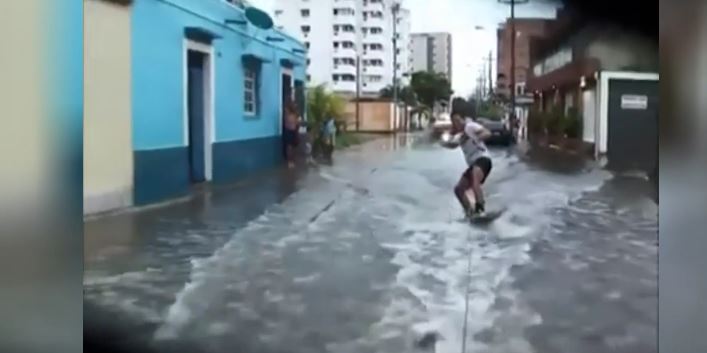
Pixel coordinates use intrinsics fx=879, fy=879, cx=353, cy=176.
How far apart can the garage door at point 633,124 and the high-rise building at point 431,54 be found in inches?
17.5

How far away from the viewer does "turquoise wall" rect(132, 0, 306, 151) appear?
239 centimetres

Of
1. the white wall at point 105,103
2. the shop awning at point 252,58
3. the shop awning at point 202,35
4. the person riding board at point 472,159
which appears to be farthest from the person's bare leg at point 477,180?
the white wall at point 105,103

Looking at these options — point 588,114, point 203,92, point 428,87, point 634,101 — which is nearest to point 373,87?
point 428,87

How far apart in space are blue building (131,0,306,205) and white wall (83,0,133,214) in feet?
0.10

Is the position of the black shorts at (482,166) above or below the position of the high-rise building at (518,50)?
below

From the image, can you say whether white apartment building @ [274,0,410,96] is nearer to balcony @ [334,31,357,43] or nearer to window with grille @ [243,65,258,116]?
balcony @ [334,31,357,43]

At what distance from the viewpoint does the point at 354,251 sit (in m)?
2.33

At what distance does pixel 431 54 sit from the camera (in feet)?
8.07

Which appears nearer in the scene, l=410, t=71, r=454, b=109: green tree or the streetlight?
the streetlight

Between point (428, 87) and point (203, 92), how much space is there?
0.62m

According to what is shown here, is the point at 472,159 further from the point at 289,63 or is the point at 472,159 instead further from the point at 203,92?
the point at 203,92

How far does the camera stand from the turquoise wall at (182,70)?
7.84 ft

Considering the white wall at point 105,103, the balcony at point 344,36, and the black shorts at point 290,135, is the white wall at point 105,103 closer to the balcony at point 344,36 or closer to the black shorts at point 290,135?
the black shorts at point 290,135

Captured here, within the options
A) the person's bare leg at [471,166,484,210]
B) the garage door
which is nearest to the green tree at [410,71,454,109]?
the person's bare leg at [471,166,484,210]
